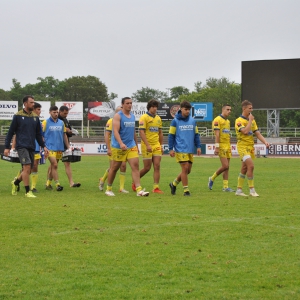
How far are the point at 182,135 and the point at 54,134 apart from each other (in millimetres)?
3771

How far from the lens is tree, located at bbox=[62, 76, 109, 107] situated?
382ft

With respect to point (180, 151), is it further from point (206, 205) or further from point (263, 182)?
point (263, 182)

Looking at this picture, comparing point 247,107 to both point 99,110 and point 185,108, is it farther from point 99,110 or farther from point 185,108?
point 99,110

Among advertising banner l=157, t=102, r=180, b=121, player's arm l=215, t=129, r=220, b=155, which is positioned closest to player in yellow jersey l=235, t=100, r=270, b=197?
player's arm l=215, t=129, r=220, b=155

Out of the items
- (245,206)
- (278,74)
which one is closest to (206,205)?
(245,206)

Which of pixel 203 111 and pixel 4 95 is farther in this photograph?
pixel 4 95

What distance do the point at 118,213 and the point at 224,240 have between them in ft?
10.3

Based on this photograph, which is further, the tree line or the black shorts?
the tree line

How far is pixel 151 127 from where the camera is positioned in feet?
51.3

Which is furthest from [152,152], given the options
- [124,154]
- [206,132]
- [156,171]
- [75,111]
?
[75,111]

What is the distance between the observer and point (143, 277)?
21.1 ft

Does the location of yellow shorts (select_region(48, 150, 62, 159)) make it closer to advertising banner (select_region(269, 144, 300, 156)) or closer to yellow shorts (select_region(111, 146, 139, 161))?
yellow shorts (select_region(111, 146, 139, 161))

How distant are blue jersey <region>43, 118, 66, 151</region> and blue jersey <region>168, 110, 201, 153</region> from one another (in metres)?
3.46

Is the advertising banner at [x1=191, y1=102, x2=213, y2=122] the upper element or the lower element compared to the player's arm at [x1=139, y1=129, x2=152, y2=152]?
upper
